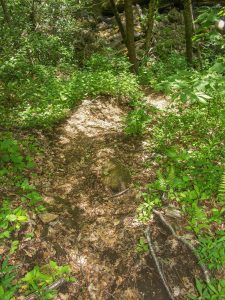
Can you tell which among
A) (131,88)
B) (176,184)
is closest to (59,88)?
(131,88)

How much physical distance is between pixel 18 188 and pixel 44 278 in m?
1.56

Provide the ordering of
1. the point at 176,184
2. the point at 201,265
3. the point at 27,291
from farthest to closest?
the point at 176,184 < the point at 201,265 < the point at 27,291

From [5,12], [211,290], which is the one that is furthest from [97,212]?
[5,12]

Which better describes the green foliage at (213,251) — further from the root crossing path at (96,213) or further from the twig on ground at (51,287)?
the twig on ground at (51,287)

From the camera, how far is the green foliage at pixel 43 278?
296 centimetres

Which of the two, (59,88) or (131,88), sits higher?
(59,88)

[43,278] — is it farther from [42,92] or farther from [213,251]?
[42,92]

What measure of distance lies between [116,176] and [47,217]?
1.31 metres

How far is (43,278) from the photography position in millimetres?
3037

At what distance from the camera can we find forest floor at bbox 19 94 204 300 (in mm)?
3209

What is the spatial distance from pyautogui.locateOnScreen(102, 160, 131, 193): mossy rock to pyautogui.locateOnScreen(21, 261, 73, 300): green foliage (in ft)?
5.06

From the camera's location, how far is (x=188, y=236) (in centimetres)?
356

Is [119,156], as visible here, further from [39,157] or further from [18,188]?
[18,188]

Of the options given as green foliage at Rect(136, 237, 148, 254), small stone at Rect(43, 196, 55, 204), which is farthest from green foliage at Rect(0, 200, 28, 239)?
green foliage at Rect(136, 237, 148, 254)
